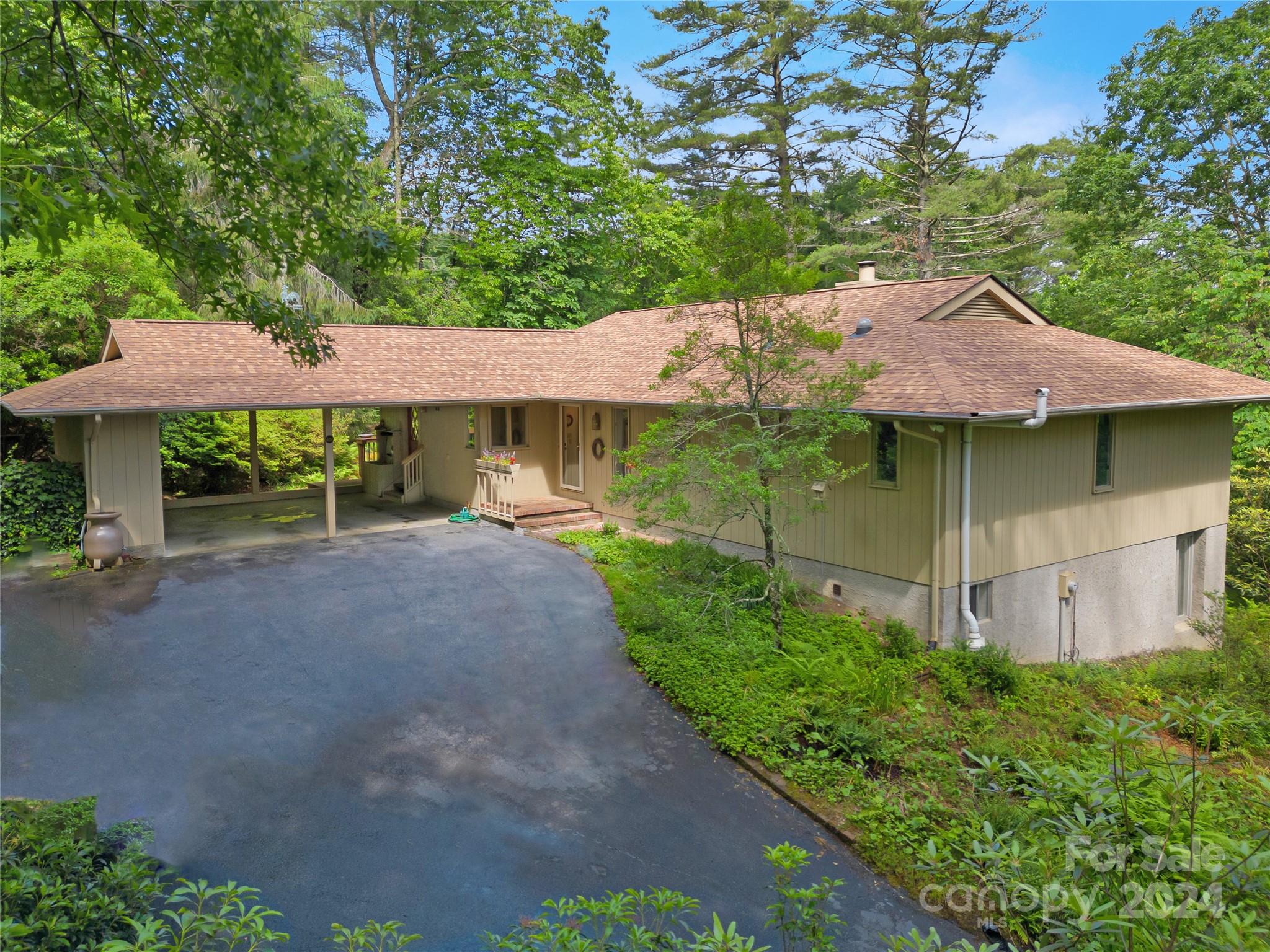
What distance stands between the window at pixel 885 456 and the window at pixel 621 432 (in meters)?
5.67

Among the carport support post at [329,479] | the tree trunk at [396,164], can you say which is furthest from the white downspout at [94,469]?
the tree trunk at [396,164]

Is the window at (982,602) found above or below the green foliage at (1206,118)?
below

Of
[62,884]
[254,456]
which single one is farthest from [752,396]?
[254,456]

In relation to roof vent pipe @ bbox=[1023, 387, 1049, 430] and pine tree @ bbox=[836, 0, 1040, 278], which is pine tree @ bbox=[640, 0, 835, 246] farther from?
roof vent pipe @ bbox=[1023, 387, 1049, 430]

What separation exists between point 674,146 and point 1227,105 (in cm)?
1677

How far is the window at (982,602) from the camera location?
1058 centimetres

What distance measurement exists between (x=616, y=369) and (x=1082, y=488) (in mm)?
8636

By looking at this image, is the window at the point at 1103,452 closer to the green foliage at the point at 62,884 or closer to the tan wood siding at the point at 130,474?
the green foliage at the point at 62,884

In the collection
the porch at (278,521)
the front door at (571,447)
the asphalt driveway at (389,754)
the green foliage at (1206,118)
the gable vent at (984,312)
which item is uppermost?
the green foliage at (1206,118)

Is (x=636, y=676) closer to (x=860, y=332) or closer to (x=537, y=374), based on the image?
(x=860, y=332)

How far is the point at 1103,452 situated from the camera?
12.3m

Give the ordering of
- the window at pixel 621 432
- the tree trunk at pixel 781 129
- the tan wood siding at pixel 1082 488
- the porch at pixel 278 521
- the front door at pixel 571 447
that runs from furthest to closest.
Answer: the tree trunk at pixel 781 129 → the front door at pixel 571 447 → the window at pixel 621 432 → the porch at pixel 278 521 → the tan wood siding at pixel 1082 488

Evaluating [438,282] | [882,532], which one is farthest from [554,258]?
[882,532]

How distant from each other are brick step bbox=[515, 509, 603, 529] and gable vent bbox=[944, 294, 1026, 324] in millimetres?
7665
